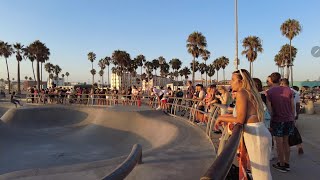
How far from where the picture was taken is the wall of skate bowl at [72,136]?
930 cm

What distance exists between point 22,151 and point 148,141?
14.4ft

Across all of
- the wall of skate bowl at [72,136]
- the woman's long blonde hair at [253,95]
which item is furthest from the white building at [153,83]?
the woman's long blonde hair at [253,95]

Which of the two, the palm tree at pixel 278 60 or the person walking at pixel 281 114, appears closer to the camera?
the person walking at pixel 281 114

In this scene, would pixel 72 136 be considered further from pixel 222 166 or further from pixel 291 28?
pixel 291 28

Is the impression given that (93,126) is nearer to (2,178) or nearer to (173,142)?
(173,142)

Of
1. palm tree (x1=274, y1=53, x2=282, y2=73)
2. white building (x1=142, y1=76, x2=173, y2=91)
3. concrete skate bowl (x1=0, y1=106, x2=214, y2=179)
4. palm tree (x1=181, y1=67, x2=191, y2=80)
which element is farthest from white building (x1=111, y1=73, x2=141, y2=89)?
concrete skate bowl (x1=0, y1=106, x2=214, y2=179)

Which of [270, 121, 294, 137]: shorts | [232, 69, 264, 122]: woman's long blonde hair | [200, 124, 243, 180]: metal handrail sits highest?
[232, 69, 264, 122]: woman's long blonde hair

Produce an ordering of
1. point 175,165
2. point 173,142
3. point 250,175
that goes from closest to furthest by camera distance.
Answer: point 250,175, point 175,165, point 173,142

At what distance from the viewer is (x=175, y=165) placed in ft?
18.2

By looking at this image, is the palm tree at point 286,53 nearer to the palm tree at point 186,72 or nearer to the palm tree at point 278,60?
the palm tree at point 278,60

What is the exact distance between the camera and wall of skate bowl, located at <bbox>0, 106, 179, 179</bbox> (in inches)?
366

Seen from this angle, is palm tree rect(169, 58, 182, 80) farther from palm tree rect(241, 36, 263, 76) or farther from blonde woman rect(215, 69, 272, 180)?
blonde woman rect(215, 69, 272, 180)

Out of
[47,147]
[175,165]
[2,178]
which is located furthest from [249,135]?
[47,147]

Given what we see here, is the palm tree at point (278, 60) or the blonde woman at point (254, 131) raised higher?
the palm tree at point (278, 60)
